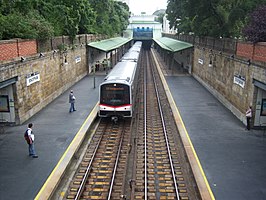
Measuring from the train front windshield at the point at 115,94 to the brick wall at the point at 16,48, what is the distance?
4.74 m

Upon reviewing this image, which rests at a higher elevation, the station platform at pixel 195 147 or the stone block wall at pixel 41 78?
the stone block wall at pixel 41 78

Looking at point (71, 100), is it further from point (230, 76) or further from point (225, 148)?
point (230, 76)

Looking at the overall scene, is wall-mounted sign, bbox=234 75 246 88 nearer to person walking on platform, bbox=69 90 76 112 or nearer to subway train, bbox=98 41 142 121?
subway train, bbox=98 41 142 121

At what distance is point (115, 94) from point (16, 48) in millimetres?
5577

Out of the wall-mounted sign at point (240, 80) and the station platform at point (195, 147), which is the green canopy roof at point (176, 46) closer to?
the station platform at point (195, 147)

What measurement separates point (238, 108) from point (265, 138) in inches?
137

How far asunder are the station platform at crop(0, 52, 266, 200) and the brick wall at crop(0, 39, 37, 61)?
11.7ft

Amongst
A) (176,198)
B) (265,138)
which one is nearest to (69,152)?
(176,198)

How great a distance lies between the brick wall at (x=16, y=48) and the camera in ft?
45.6

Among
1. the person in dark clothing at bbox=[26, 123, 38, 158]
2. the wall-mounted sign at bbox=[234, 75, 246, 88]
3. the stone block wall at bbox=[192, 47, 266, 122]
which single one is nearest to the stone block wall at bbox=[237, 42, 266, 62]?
the stone block wall at bbox=[192, 47, 266, 122]

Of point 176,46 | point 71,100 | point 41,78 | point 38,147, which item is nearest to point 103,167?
point 38,147

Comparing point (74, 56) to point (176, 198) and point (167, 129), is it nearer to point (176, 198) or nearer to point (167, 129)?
point (167, 129)

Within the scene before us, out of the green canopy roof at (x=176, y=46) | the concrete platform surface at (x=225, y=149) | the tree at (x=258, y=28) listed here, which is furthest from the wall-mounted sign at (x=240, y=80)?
the green canopy roof at (x=176, y=46)

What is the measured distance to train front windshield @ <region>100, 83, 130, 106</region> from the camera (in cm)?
1567
